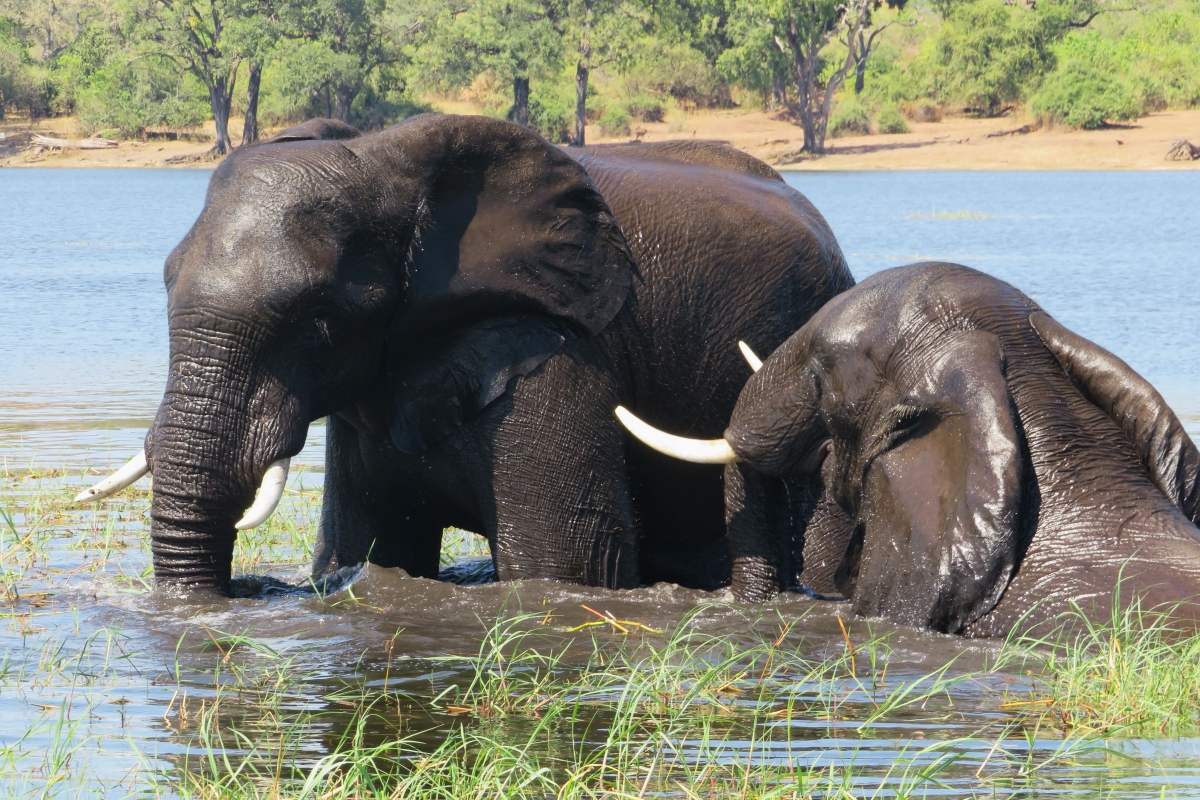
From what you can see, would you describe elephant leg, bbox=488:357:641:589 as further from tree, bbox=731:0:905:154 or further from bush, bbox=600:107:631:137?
bush, bbox=600:107:631:137

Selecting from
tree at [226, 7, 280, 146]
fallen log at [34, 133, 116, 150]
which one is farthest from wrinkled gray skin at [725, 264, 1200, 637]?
fallen log at [34, 133, 116, 150]

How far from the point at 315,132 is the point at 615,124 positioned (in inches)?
2060

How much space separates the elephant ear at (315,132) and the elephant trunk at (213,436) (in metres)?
0.89

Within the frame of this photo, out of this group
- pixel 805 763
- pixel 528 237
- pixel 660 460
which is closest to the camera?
pixel 805 763

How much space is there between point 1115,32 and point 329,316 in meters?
64.1

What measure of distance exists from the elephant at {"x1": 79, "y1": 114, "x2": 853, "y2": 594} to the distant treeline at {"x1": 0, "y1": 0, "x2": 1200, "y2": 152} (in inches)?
1905

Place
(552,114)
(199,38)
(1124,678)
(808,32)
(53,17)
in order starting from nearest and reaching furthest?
(1124,678) < (808,32) < (552,114) < (199,38) < (53,17)

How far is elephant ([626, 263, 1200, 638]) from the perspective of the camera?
17.2 ft

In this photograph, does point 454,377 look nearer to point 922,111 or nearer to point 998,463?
point 998,463

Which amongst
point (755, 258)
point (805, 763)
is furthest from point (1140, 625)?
point (755, 258)

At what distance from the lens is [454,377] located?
242 inches

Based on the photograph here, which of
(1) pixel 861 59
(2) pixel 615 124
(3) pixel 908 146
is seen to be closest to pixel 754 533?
(3) pixel 908 146

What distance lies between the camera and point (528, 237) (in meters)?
6.23

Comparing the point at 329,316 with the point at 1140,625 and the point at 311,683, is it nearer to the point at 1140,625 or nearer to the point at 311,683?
the point at 311,683
